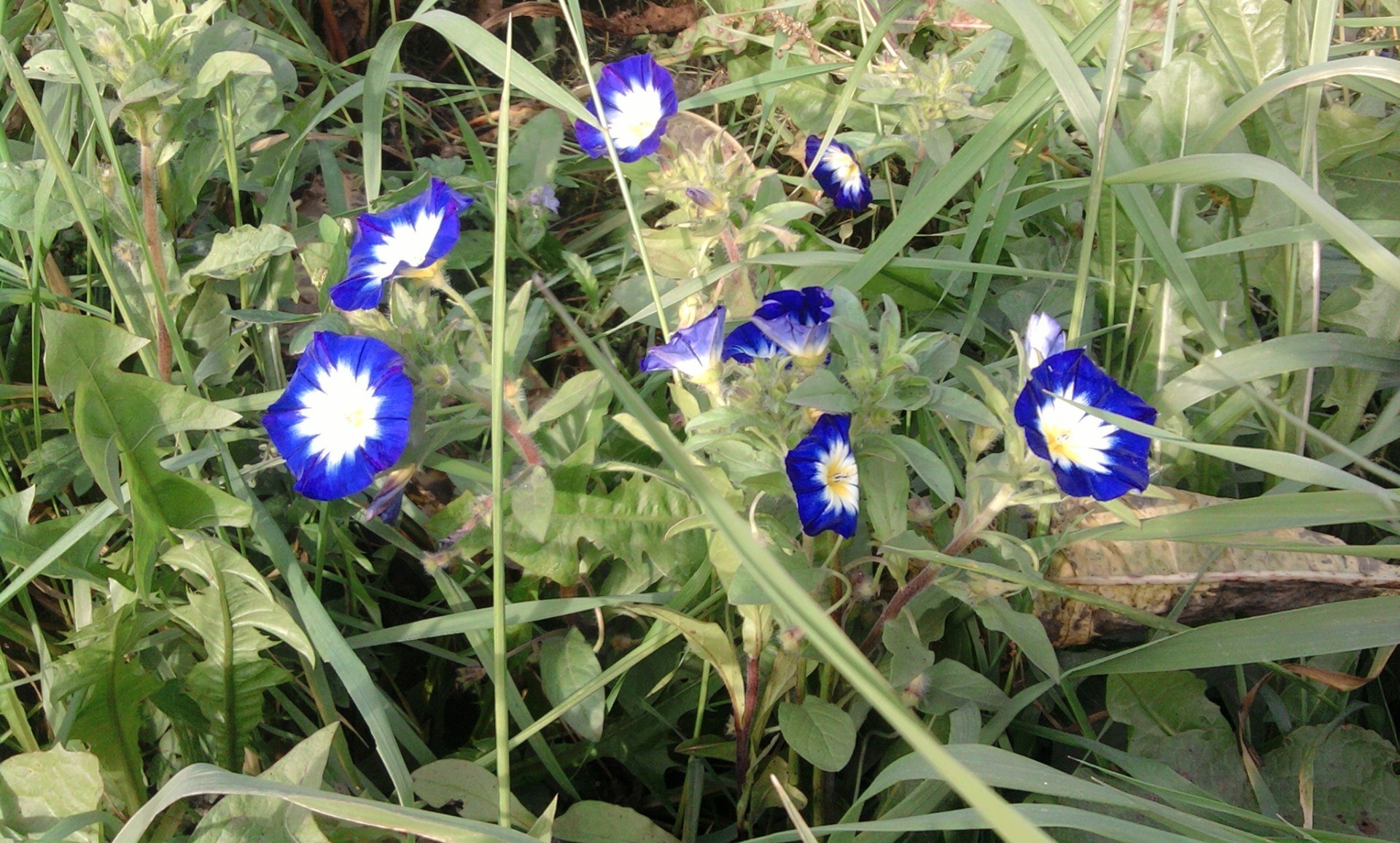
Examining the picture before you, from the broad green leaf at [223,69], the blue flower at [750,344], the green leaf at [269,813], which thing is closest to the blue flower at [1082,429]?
the blue flower at [750,344]

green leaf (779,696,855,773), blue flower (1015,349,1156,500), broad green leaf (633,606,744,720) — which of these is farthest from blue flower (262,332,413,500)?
blue flower (1015,349,1156,500)

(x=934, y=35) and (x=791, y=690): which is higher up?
(x=934, y=35)

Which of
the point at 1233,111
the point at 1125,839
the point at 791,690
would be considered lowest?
the point at 791,690

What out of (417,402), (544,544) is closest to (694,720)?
(544,544)

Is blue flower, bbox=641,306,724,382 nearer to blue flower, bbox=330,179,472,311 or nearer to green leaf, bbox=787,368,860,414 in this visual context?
green leaf, bbox=787,368,860,414

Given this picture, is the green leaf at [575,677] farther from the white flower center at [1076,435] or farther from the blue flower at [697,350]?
the white flower center at [1076,435]

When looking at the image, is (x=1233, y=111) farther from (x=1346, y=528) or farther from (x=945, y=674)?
(x=945, y=674)

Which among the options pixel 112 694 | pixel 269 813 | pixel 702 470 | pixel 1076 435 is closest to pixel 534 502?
pixel 702 470
